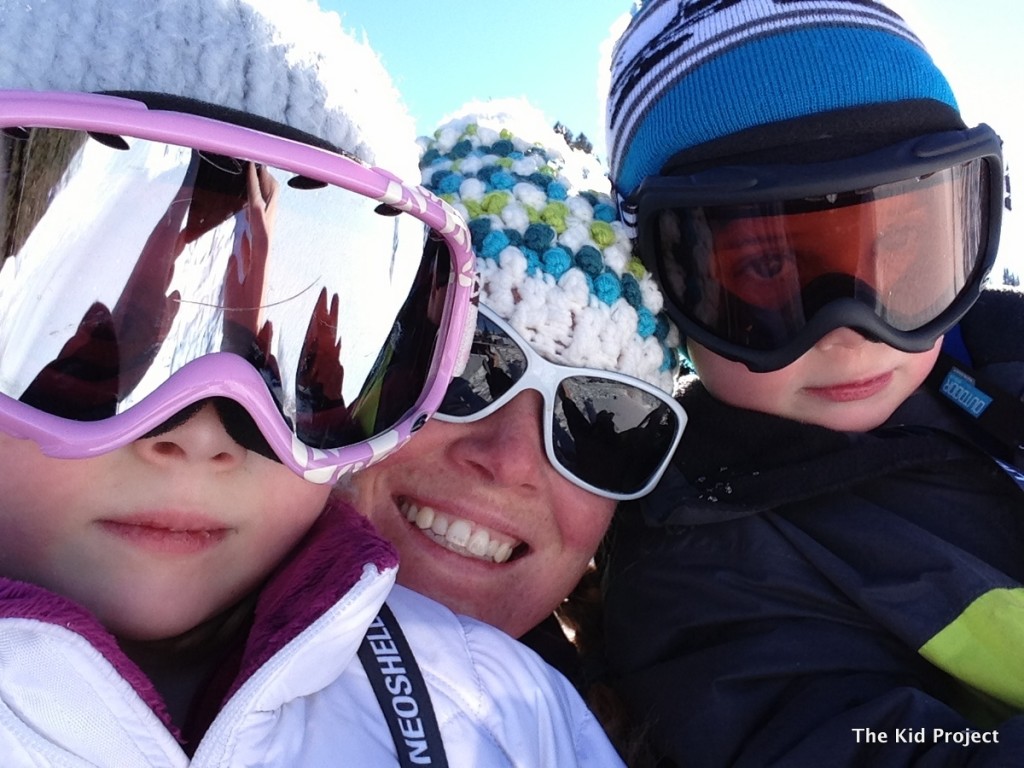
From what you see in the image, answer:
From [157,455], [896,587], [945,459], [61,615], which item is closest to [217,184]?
[157,455]

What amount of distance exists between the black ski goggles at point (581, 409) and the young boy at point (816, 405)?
84mm

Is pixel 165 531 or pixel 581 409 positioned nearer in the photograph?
pixel 165 531

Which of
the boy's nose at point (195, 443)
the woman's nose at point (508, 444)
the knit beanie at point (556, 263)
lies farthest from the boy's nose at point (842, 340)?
the boy's nose at point (195, 443)

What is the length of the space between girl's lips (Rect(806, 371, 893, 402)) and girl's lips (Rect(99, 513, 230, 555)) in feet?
3.95

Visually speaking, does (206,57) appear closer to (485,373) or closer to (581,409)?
(485,373)

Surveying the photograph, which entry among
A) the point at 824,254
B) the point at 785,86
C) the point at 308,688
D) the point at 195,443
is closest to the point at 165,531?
the point at 195,443

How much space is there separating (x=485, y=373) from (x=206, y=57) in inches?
29.6

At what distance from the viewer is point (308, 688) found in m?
1.13

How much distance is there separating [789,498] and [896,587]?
241 mm

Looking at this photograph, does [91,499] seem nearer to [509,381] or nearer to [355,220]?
[355,220]

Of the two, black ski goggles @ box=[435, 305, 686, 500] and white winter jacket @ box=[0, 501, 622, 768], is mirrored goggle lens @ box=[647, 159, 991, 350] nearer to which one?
black ski goggles @ box=[435, 305, 686, 500]

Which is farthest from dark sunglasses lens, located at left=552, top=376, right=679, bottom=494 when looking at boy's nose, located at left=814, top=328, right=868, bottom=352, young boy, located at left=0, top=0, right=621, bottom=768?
young boy, located at left=0, top=0, right=621, bottom=768

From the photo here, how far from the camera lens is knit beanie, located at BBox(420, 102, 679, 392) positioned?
1646 mm

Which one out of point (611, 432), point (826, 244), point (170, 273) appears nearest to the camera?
point (170, 273)
